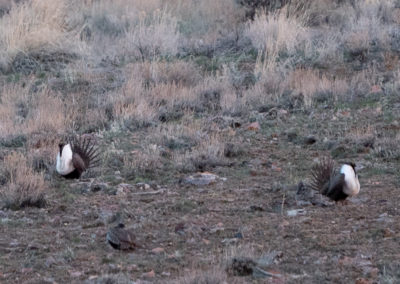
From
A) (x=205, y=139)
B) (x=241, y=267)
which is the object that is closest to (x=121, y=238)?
(x=241, y=267)

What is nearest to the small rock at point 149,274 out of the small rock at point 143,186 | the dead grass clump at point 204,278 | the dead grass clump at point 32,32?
the dead grass clump at point 204,278

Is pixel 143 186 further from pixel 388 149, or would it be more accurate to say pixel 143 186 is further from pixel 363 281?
pixel 363 281

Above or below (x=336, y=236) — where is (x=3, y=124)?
below

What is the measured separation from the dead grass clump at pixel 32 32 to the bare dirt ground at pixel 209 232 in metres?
7.13

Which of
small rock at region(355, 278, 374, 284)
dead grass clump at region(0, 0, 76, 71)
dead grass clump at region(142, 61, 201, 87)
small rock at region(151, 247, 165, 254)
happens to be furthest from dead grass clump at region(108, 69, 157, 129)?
small rock at region(355, 278, 374, 284)

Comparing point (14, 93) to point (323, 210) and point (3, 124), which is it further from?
point (323, 210)

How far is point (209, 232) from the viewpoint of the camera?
19.8ft

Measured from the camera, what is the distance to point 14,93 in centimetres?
1198

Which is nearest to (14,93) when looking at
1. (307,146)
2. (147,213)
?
(307,146)

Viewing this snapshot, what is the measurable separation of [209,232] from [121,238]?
0.76m

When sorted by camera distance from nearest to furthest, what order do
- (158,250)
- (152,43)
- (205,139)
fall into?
(158,250) → (205,139) → (152,43)

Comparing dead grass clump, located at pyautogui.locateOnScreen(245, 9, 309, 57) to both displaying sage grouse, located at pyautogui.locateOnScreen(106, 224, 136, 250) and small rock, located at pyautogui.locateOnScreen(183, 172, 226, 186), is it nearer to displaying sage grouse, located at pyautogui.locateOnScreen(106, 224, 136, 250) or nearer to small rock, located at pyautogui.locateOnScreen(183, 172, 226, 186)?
small rock, located at pyautogui.locateOnScreen(183, 172, 226, 186)

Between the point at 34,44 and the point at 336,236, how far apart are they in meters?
9.98

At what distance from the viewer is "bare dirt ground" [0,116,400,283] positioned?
514 centimetres
